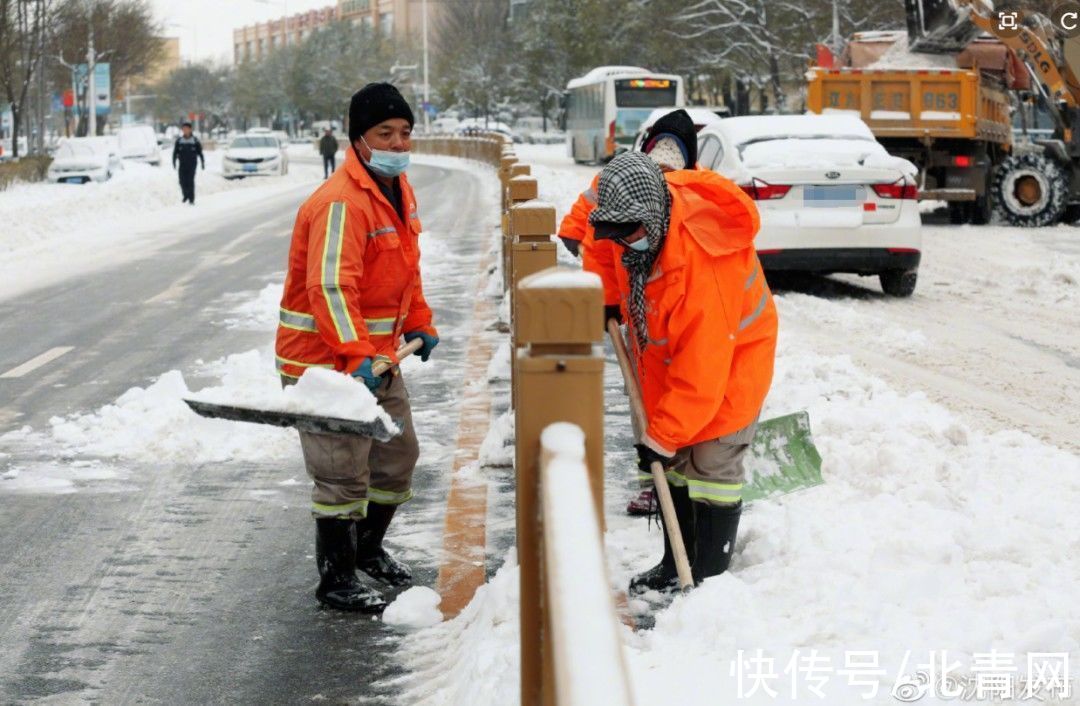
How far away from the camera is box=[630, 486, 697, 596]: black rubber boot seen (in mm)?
4957

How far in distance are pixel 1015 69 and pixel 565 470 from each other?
20.6m

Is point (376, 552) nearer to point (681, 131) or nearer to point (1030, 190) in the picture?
point (681, 131)

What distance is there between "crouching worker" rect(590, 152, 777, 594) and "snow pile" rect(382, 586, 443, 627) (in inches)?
32.6

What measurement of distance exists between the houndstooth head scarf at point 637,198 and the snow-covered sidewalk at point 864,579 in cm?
101

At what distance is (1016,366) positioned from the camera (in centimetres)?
965

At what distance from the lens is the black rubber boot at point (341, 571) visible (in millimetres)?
5039

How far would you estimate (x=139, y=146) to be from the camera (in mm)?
53250

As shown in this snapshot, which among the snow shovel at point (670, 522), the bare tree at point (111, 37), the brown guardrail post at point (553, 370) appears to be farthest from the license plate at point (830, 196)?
the bare tree at point (111, 37)

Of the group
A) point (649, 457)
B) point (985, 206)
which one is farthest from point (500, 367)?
point (985, 206)

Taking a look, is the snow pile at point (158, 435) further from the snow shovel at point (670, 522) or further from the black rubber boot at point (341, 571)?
the snow shovel at point (670, 522)

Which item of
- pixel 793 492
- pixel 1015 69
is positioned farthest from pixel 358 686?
pixel 1015 69

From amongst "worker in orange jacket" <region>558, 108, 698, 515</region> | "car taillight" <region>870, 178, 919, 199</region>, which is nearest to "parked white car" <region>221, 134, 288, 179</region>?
"car taillight" <region>870, 178, 919, 199</region>

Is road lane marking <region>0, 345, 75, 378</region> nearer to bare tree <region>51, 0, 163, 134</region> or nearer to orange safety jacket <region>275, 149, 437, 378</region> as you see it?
orange safety jacket <region>275, 149, 437, 378</region>

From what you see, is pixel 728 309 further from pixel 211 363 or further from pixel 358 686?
pixel 211 363
